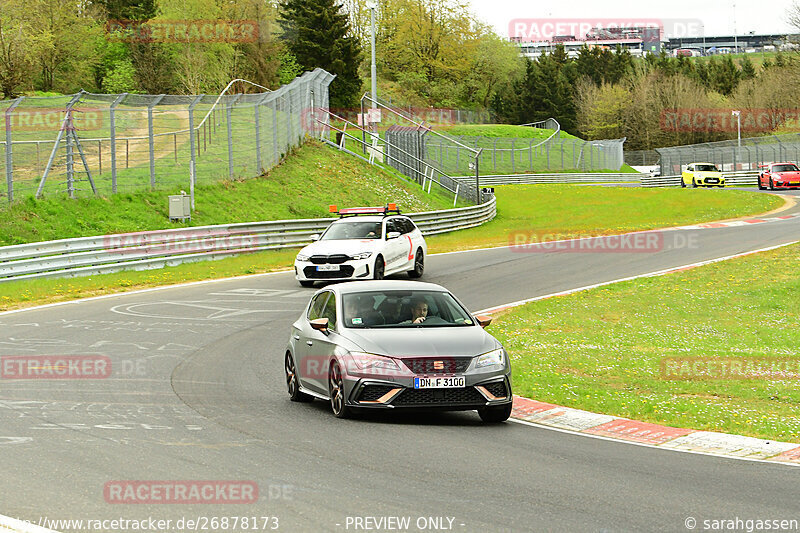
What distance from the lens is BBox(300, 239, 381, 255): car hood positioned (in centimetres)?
2339

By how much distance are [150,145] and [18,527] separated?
27.1 metres

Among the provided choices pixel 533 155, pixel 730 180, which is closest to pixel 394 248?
pixel 730 180

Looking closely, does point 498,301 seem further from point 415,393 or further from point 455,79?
point 455,79

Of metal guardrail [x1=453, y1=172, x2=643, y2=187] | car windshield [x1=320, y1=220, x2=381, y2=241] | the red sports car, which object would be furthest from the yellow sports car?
car windshield [x1=320, y1=220, x2=381, y2=241]

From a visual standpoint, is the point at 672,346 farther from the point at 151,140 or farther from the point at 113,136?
the point at 151,140

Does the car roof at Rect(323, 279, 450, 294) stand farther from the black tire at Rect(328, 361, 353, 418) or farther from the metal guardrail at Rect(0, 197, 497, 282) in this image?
the metal guardrail at Rect(0, 197, 497, 282)

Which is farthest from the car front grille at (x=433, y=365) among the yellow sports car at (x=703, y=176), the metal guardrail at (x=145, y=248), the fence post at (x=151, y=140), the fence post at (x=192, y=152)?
the yellow sports car at (x=703, y=176)

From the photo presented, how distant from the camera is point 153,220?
31172 millimetres

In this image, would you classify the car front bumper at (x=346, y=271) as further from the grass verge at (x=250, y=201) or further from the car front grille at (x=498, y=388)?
the car front grille at (x=498, y=388)

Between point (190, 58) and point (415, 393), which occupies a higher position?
point (190, 58)

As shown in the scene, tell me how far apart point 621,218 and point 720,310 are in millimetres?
28169

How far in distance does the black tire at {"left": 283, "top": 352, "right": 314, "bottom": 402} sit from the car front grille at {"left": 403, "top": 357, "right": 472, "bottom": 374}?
190cm

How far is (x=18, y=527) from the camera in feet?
20.2

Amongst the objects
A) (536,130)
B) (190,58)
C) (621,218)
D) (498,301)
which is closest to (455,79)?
(536,130)
